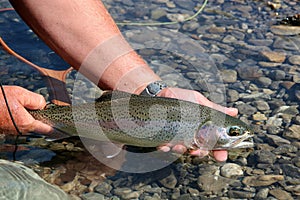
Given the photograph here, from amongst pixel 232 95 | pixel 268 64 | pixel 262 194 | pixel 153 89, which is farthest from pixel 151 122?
pixel 268 64

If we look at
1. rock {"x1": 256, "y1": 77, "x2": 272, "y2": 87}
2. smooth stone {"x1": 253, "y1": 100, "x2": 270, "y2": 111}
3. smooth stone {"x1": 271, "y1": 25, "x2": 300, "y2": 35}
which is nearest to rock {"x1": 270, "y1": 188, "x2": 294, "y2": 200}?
smooth stone {"x1": 253, "y1": 100, "x2": 270, "y2": 111}

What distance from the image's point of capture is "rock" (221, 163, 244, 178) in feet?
14.2

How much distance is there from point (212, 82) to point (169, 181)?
1.57 metres

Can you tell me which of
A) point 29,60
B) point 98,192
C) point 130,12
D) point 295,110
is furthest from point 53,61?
point 295,110

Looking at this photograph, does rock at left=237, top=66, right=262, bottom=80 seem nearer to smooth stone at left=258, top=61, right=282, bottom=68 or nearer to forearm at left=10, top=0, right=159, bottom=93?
smooth stone at left=258, top=61, right=282, bottom=68

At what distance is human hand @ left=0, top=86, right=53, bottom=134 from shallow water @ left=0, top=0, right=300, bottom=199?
28 cm

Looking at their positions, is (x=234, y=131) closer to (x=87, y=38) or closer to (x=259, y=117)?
(x=259, y=117)

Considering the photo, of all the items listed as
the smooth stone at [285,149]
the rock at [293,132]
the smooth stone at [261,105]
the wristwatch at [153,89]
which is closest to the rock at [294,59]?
the smooth stone at [261,105]

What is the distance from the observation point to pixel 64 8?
430 cm

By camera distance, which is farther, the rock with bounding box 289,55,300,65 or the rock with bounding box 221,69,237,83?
the rock with bounding box 289,55,300,65

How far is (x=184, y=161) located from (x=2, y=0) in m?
3.90

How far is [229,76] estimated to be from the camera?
5.58 m

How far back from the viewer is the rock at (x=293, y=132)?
15.4 feet

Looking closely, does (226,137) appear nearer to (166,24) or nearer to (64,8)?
(64,8)
